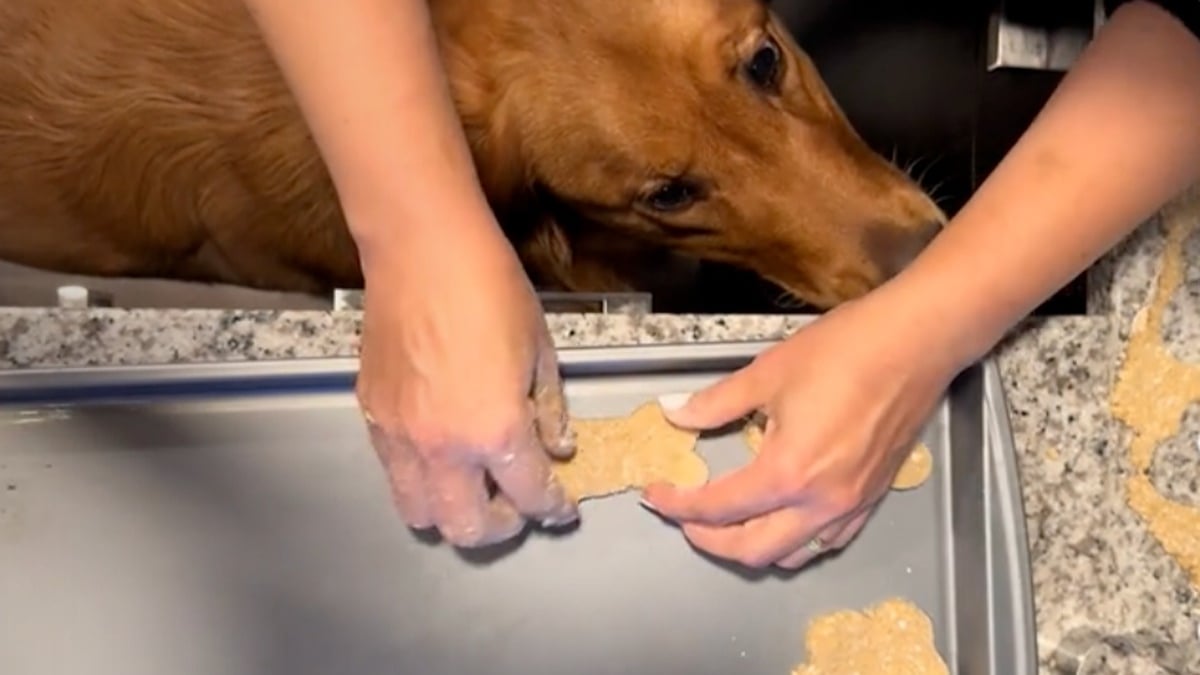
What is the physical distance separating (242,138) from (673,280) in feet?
1.64

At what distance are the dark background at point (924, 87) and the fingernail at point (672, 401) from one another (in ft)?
1.22

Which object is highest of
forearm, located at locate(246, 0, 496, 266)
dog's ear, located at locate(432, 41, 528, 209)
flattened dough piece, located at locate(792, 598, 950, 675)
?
dog's ear, located at locate(432, 41, 528, 209)

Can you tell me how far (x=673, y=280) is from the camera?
1.47 metres

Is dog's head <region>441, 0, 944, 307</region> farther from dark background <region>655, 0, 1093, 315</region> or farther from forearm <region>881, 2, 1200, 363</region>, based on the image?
forearm <region>881, 2, 1200, 363</region>

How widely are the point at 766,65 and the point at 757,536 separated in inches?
22.4

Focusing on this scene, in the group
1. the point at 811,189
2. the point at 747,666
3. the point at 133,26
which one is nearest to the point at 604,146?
the point at 811,189

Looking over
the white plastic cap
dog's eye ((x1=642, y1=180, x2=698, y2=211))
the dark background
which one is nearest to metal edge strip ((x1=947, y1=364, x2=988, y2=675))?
the dark background

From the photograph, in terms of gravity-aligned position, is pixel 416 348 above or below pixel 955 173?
below

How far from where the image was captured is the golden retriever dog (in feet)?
3.84

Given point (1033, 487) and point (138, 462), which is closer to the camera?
point (138, 462)

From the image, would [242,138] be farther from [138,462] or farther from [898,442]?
[898,442]

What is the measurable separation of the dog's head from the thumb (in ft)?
1.37

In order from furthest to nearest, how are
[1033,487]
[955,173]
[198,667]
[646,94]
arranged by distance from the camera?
[955,173] < [646,94] < [1033,487] < [198,667]

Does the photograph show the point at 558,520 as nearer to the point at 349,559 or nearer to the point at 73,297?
the point at 349,559
